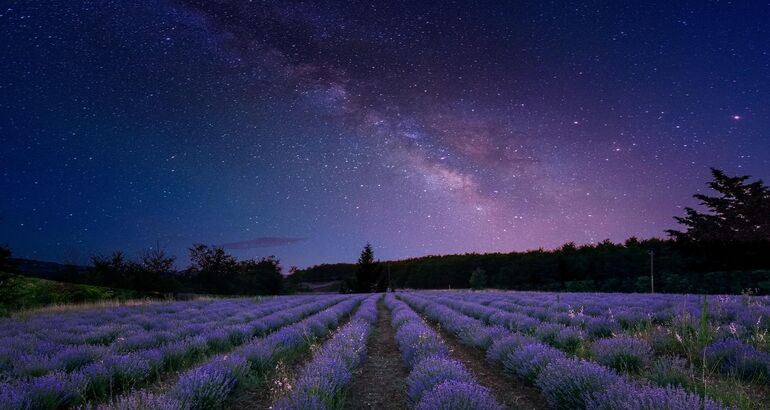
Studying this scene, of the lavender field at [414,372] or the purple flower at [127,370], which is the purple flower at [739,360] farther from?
the purple flower at [127,370]

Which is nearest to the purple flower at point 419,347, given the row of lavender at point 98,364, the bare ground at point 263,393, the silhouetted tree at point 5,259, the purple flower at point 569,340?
the bare ground at point 263,393

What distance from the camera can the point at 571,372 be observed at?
3.37 meters

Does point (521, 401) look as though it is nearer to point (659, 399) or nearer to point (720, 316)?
point (659, 399)

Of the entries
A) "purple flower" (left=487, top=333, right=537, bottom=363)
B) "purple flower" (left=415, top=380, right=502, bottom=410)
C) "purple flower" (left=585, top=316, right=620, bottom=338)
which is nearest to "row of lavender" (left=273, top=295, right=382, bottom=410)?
"purple flower" (left=415, top=380, right=502, bottom=410)

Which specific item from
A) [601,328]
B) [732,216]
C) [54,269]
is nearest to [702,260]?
[732,216]

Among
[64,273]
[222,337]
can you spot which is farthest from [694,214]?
[64,273]

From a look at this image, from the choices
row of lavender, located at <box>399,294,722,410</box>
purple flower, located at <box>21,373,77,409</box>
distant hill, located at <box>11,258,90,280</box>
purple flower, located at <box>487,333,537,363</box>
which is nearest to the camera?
row of lavender, located at <box>399,294,722,410</box>

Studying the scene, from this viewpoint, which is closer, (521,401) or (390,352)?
(521,401)

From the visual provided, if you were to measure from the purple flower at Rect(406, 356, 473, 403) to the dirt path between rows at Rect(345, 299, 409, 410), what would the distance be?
0.32 metres

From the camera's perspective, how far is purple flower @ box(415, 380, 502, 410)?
269 centimetres

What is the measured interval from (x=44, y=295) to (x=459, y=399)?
23322 mm

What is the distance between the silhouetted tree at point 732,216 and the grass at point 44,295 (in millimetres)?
41835

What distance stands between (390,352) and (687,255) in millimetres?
38395

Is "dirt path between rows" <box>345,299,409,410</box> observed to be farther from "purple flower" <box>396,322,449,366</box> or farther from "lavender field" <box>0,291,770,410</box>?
"purple flower" <box>396,322,449,366</box>
